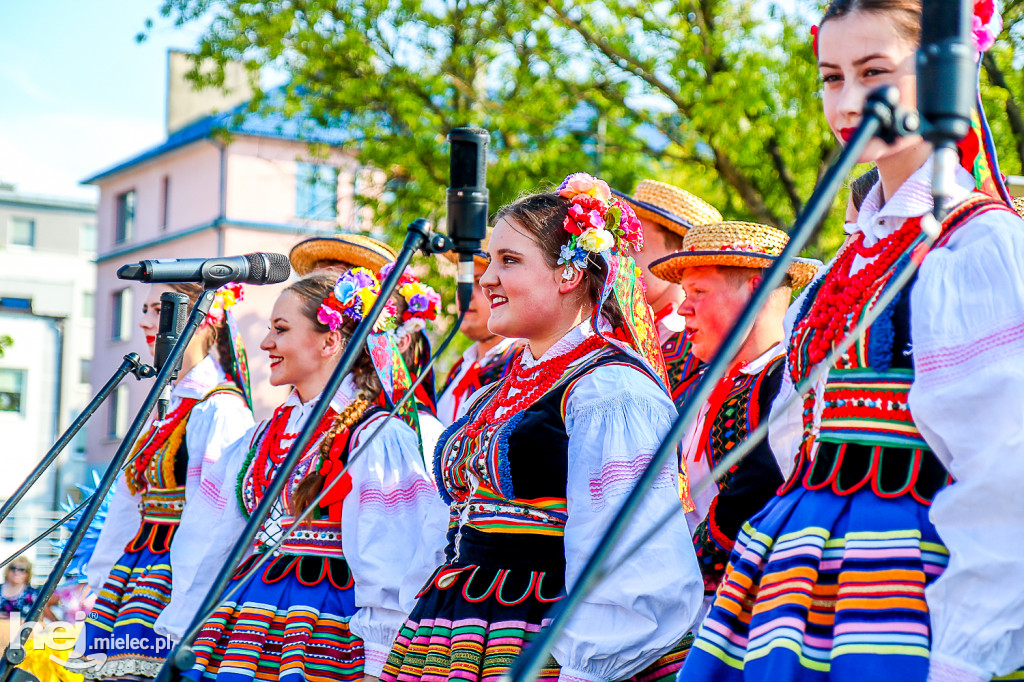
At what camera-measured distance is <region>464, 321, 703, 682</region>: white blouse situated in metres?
2.50

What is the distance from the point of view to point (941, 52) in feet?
5.02

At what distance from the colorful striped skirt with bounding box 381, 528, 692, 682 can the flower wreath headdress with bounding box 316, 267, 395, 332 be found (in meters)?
1.40

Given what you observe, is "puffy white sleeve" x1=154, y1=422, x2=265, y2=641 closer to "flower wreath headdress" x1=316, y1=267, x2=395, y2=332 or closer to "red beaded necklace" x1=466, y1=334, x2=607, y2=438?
"flower wreath headdress" x1=316, y1=267, x2=395, y2=332

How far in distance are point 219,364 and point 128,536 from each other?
81 cm

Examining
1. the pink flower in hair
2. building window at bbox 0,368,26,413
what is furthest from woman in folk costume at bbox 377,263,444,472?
building window at bbox 0,368,26,413

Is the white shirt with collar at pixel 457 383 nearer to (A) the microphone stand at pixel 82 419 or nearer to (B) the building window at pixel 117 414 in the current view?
(A) the microphone stand at pixel 82 419

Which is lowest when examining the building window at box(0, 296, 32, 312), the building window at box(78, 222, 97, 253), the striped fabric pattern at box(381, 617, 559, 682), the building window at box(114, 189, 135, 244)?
the striped fabric pattern at box(381, 617, 559, 682)

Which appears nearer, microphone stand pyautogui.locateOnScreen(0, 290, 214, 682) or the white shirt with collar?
microphone stand pyautogui.locateOnScreen(0, 290, 214, 682)

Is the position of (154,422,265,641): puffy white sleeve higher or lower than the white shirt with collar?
lower

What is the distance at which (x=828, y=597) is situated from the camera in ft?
6.02

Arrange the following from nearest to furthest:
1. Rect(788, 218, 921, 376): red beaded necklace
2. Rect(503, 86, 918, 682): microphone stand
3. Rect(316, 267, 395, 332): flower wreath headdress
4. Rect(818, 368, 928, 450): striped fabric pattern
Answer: Rect(503, 86, 918, 682): microphone stand, Rect(818, 368, 928, 450): striped fabric pattern, Rect(788, 218, 921, 376): red beaded necklace, Rect(316, 267, 395, 332): flower wreath headdress

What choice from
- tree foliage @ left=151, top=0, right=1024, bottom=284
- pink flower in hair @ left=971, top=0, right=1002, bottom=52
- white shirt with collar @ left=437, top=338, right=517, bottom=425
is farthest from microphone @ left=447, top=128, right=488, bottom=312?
tree foliage @ left=151, top=0, right=1024, bottom=284

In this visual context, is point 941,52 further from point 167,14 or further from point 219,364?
point 167,14

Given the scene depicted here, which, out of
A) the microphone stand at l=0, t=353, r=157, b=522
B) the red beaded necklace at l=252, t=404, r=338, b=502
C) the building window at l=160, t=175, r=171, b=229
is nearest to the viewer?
the microphone stand at l=0, t=353, r=157, b=522
